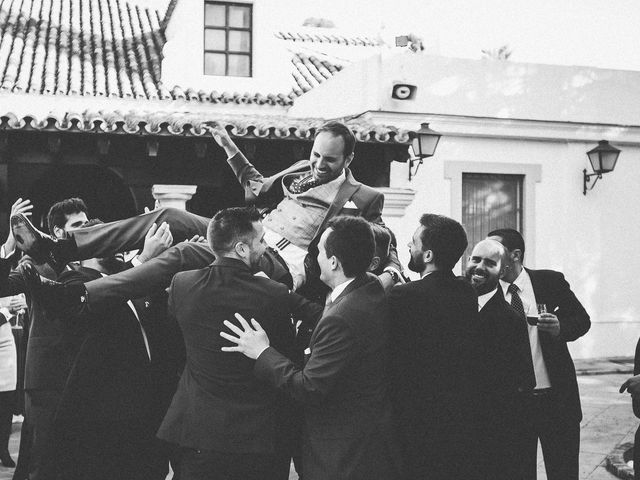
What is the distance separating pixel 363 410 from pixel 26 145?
8398 mm

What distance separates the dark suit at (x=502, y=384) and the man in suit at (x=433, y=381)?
114 mm

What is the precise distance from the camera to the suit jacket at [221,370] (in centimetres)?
352

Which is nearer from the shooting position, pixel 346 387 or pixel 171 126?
pixel 346 387

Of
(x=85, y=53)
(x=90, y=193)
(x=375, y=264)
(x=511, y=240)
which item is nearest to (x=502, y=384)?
(x=375, y=264)

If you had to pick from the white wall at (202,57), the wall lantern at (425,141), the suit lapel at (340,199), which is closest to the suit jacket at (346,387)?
the suit lapel at (340,199)

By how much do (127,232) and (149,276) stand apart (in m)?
0.43

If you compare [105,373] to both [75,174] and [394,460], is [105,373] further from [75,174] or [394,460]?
[75,174]

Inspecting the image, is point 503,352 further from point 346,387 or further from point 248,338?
point 248,338

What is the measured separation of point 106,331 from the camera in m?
4.32

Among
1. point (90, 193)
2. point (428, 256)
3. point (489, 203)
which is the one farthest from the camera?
point (90, 193)

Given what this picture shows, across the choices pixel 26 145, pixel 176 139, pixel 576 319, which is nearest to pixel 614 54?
pixel 176 139

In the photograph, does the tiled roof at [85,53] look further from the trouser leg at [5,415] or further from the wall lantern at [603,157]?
the trouser leg at [5,415]

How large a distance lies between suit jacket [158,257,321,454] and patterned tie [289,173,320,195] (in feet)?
3.20

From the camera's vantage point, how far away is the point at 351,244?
3445 millimetres
